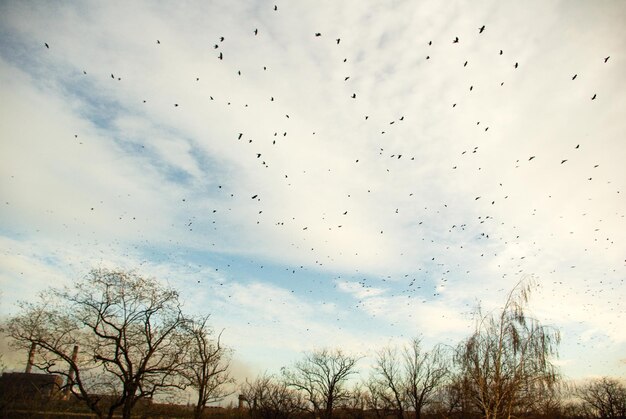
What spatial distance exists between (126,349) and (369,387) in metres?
44.0

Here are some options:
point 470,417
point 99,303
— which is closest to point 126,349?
point 99,303

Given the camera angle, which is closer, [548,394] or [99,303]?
[548,394]

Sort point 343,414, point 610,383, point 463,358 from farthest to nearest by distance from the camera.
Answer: point 610,383
point 343,414
point 463,358

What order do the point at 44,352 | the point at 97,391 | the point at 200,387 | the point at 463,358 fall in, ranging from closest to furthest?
the point at 463,358, the point at 44,352, the point at 97,391, the point at 200,387

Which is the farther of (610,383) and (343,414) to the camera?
(610,383)

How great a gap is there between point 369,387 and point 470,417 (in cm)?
2410

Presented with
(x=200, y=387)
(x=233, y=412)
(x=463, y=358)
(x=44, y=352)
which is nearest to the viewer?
(x=463, y=358)

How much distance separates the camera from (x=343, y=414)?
59812 mm

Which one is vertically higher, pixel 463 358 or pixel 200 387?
pixel 463 358

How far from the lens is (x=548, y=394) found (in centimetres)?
1881

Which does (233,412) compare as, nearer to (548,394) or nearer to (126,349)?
(126,349)

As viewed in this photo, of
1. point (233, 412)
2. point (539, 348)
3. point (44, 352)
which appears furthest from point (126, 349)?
point (233, 412)

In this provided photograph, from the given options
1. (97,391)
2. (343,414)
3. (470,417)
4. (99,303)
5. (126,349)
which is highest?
(99,303)

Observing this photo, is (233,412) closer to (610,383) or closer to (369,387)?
(369,387)
